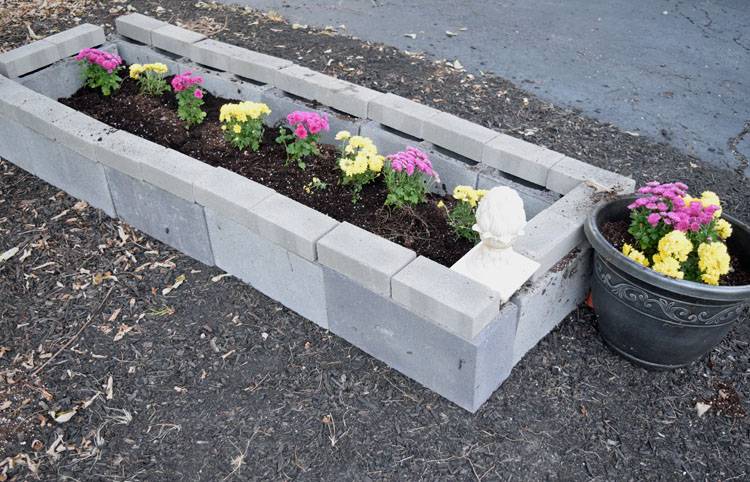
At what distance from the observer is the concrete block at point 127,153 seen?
383 cm

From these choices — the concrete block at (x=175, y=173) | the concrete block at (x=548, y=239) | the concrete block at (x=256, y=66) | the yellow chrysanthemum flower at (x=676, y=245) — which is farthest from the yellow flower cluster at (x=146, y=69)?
the yellow chrysanthemum flower at (x=676, y=245)

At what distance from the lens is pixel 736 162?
15.8ft

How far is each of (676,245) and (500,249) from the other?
0.73m

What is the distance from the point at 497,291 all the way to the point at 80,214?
281 centimetres

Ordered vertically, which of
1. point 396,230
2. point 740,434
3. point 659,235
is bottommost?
point 740,434

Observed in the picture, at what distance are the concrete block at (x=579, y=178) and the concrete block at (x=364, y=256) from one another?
3.47ft

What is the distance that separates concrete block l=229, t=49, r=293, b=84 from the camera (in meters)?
4.72

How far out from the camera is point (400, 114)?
4.14 meters

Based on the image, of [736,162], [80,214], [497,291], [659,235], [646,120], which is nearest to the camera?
[497,291]

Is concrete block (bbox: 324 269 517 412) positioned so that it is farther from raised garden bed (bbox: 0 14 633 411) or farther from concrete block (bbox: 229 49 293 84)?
concrete block (bbox: 229 49 293 84)

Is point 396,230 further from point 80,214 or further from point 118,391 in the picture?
point 80,214

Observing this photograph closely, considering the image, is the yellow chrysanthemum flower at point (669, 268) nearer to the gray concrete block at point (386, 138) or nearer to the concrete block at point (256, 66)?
the gray concrete block at point (386, 138)

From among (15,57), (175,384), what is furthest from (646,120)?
(15,57)

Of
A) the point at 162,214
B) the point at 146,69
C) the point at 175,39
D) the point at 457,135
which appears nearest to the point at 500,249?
the point at 457,135
